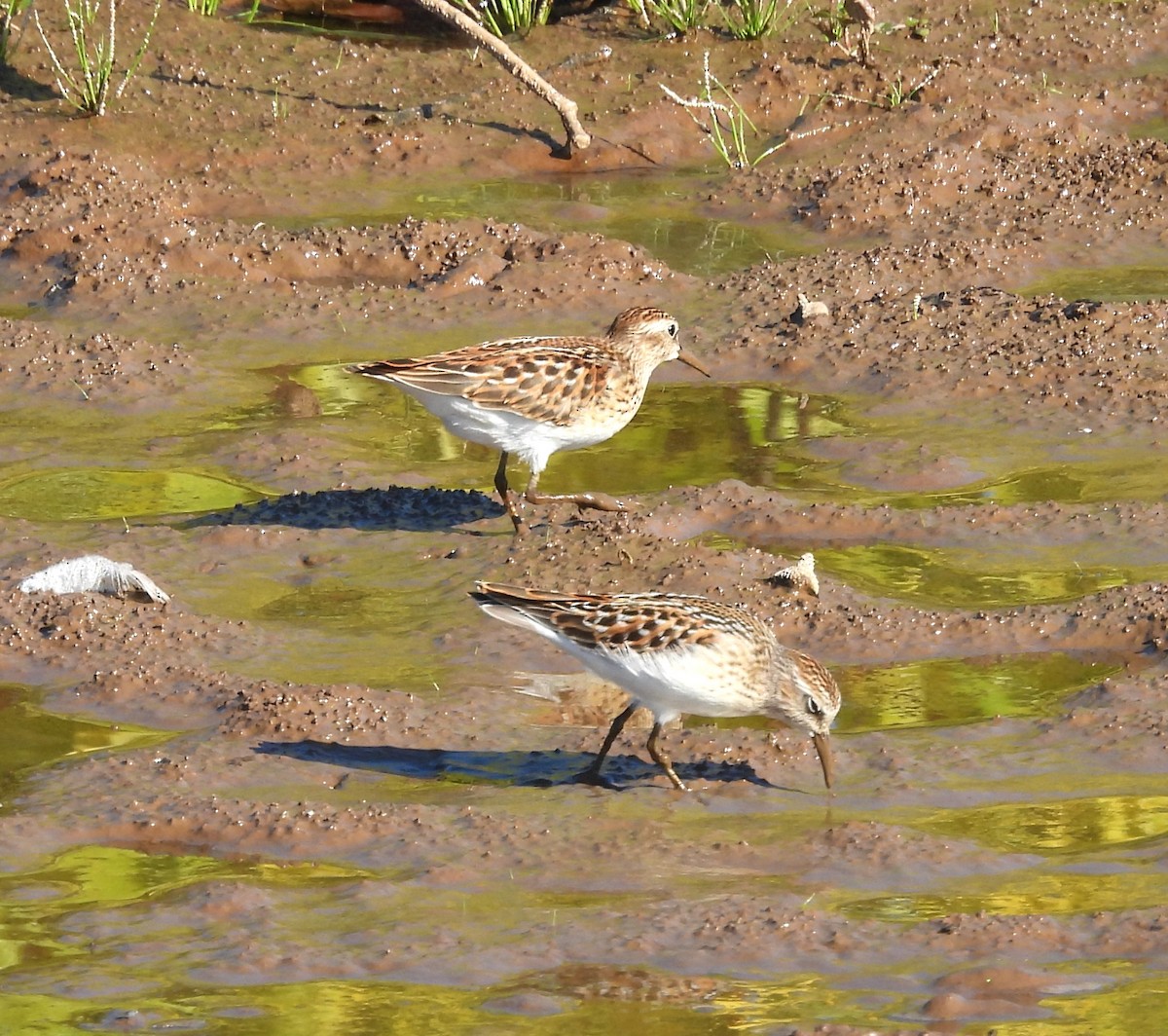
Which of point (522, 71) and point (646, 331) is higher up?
point (522, 71)

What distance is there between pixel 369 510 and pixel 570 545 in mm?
1186

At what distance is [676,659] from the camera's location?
285 inches

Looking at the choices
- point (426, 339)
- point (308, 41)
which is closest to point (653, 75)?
point (308, 41)

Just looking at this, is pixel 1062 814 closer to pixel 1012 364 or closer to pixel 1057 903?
pixel 1057 903

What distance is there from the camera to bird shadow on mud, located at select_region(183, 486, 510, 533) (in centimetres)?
980

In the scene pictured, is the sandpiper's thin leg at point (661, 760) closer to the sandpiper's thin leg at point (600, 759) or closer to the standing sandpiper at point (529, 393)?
the sandpiper's thin leg at point (600, 759)

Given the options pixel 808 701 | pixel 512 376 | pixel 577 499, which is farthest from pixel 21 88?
pixel 808 701

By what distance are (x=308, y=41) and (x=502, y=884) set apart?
11.0 meters

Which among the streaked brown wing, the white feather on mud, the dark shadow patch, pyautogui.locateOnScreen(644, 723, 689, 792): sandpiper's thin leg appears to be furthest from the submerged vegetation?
pyautogui.locateOnScreen(644, 723, 689, 792): sandpiper's thin leg

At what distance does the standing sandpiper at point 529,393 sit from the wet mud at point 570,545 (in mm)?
398

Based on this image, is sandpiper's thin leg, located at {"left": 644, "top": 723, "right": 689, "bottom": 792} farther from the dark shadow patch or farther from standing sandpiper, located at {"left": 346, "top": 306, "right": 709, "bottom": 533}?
the dark shadow patch

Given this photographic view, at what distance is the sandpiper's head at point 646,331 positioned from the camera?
10.3 meters

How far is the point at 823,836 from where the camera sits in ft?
22.7

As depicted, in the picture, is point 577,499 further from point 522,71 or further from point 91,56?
point 91,56
